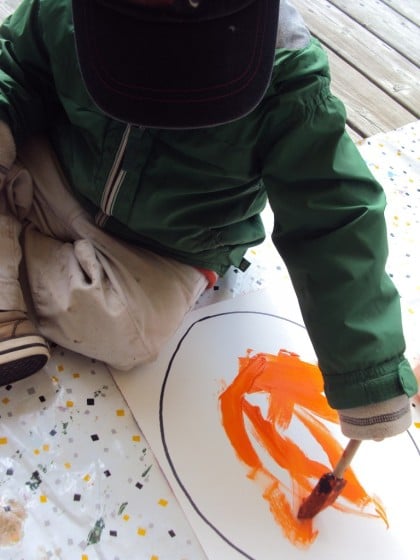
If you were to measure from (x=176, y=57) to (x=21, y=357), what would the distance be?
14.1 inches

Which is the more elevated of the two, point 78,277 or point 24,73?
point 24,73

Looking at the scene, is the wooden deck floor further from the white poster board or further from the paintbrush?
the paintbrush

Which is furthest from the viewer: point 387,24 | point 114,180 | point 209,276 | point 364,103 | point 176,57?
point 387,24

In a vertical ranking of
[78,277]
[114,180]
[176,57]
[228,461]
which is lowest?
[228,461]

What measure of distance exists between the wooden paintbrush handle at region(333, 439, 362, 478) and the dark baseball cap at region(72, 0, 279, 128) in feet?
1.09

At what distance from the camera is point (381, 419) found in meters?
0.64

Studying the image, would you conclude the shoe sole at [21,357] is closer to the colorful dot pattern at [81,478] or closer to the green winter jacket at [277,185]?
the colorful dot pattern at [81,478]

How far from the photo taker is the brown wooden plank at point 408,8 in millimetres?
1563

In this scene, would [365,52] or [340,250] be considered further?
[365,52]

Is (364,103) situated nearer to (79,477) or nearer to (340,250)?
(340,250)

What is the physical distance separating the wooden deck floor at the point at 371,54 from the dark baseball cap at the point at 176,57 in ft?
2.25

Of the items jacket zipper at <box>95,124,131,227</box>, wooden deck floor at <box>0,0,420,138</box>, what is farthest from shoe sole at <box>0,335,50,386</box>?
wooden deck floor at <box>0,0,420,138</box>

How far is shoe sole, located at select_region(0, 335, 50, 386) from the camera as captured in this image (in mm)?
693

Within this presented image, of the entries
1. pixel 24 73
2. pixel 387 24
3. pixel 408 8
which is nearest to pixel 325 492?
pixel 24 73
